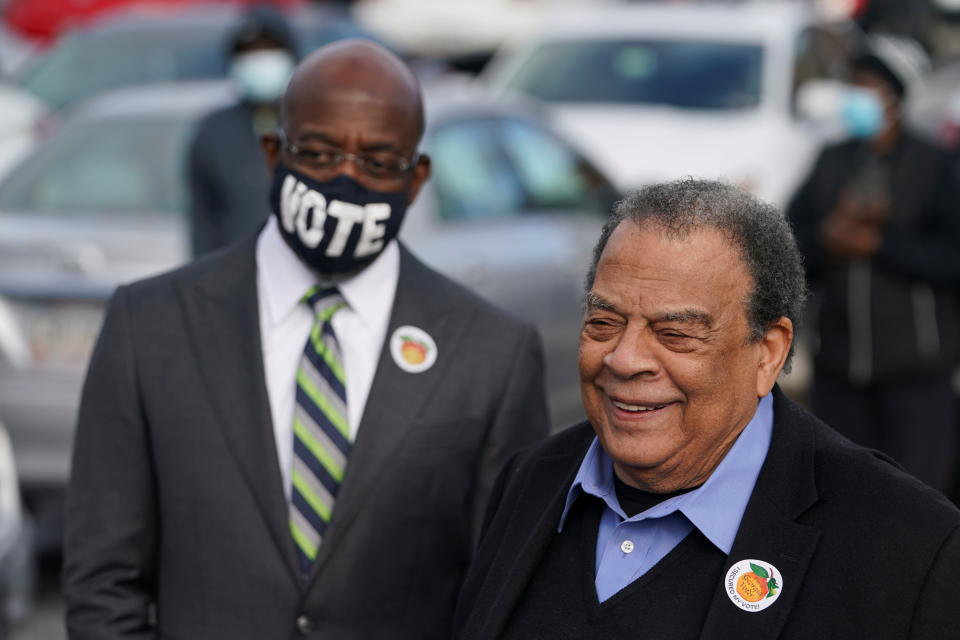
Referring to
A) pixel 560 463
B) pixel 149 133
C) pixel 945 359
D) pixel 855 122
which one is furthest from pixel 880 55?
pixel 560 463

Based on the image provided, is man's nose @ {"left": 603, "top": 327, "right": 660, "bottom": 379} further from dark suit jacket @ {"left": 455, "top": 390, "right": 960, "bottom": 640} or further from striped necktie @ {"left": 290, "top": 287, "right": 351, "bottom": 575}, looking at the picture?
striped necktie @ {"left": 290, "top": 287, "right": 351, "bottom": 575}

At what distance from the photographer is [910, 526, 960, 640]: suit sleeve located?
7.80 ft

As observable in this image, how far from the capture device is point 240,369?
11.0 ft

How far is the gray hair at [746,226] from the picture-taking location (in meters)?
2.68

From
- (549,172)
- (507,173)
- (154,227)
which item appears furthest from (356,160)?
(549,172)

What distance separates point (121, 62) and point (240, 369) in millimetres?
7783

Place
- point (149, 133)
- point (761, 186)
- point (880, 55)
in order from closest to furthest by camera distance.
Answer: point (880, 55) → point (149, 133) → point (761, 186)

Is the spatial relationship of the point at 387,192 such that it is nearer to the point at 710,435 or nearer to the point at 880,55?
the point at 710,435

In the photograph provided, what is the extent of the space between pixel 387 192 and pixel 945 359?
10.5 ft

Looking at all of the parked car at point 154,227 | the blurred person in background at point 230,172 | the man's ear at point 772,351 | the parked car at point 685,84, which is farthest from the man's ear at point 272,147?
the parked car at point 685,84

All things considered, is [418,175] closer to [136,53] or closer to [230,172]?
[230,172]

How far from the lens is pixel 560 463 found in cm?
297

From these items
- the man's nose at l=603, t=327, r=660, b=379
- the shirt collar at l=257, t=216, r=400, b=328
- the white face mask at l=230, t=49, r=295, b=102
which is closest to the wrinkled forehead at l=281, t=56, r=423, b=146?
the shirt collar at l=257, t=216, r=400, b=328

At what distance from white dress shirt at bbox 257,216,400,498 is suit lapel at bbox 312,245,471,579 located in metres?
0.03
